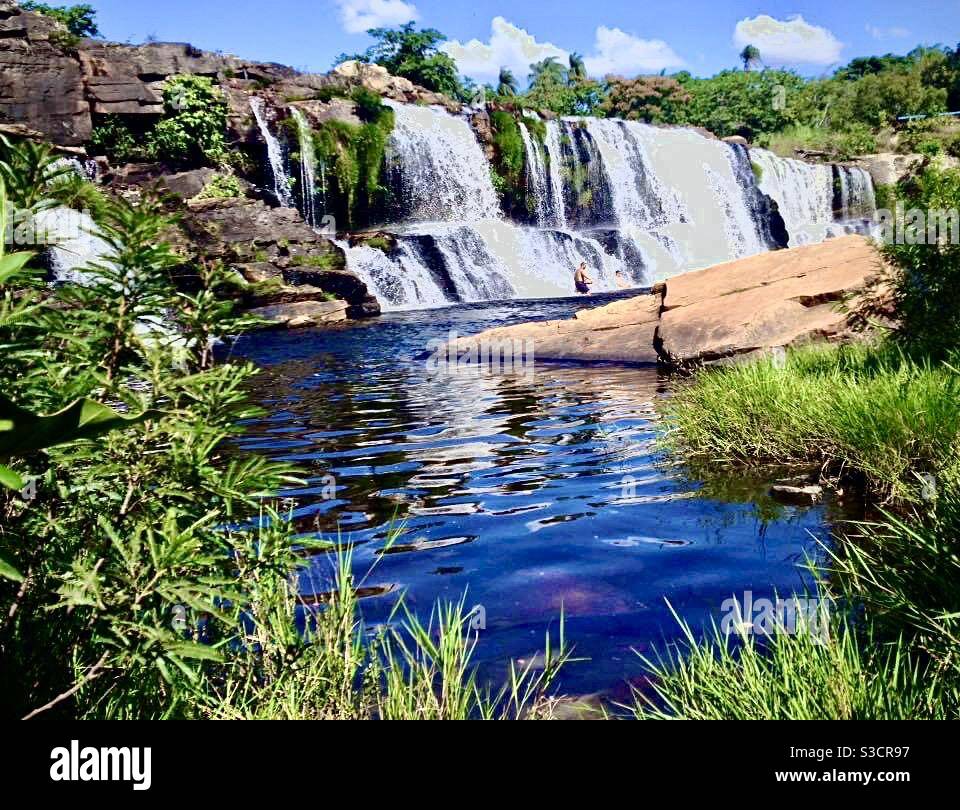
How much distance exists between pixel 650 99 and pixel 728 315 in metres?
57.2

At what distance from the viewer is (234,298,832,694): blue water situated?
4.87 m

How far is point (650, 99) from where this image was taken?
65.6 metres

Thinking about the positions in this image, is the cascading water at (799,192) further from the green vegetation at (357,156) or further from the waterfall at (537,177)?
the green vegetation at (357,156)

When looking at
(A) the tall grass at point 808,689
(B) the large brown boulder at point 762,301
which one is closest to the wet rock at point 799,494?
(A) the tall grass at point 808,689

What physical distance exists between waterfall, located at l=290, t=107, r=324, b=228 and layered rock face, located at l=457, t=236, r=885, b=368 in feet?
53.6

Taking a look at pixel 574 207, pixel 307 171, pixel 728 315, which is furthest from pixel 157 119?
pixel 728 315

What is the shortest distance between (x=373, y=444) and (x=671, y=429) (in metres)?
3.26

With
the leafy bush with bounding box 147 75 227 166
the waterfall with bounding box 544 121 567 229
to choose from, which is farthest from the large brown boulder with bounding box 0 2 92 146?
the waterfall with bounding box 544 121 567 229

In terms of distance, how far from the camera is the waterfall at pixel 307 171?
102 feet

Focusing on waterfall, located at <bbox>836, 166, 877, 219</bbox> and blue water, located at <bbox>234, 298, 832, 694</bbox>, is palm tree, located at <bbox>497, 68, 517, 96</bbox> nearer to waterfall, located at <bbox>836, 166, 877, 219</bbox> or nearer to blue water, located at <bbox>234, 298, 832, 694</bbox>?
waterfall, located at <bbox>836, 166, 877, 219</bbox>

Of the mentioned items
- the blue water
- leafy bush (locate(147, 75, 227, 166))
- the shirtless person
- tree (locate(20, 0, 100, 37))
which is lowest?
the blue water
